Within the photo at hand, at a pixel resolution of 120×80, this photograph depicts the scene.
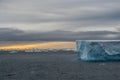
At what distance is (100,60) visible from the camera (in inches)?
1619

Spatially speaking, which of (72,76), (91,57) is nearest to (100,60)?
(91,57)

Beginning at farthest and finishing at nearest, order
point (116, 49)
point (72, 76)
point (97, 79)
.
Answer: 1. point (116, 49)
2. point (72, 76)
3. point (97, 79)

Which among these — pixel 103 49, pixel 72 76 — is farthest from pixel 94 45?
pixel 72 76

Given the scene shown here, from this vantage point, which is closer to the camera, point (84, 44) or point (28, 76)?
point (28, 76)

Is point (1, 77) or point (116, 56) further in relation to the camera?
point (116, 56)

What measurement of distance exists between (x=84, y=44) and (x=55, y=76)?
13207 millimetres

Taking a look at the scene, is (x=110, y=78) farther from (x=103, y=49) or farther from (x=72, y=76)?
(x=103, y=49)

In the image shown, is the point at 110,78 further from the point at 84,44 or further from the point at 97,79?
the point at 84,44

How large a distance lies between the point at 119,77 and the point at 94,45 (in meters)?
12.7

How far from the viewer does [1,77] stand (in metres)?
28.2

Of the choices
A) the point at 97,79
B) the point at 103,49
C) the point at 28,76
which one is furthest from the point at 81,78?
the point at 103,49

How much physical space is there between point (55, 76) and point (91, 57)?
13.0 metres

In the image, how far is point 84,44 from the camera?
40875 mm

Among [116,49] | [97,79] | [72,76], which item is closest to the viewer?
[97,79]
